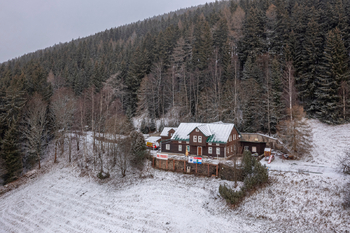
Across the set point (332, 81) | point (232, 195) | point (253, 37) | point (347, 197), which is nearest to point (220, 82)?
point (253, 37)

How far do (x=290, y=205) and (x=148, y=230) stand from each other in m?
12.0

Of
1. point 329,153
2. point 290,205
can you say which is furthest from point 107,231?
point 329,153

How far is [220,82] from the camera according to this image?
42.0 meters

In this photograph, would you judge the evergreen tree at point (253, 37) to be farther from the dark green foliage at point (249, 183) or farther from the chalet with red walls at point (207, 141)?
the dark green foliage at point (249, 183)

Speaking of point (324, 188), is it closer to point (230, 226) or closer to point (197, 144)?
point (230, 226)

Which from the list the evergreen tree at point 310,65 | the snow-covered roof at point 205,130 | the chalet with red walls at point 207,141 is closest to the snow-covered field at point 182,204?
the chalet with red walls at point 207,141

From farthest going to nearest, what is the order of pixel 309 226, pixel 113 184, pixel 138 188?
pixel 113 184 < pixel 138 188 < pixel 309 226

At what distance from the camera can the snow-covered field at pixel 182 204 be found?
50.9 feet

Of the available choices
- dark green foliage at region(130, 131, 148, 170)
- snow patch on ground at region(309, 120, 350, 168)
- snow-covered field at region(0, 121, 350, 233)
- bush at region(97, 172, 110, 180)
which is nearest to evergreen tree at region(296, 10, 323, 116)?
snow patch on ground at region(309, 120, 350, 168)

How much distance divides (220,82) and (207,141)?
17799mm

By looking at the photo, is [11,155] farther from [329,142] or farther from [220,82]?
[329,142]

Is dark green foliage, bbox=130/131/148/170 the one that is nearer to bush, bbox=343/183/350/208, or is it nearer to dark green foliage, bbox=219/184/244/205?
dark green foliage, bbox=219/184/244/205

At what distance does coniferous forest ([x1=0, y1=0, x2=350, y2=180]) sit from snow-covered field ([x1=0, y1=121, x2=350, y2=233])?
26.4 ft

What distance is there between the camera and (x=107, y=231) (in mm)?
17156
